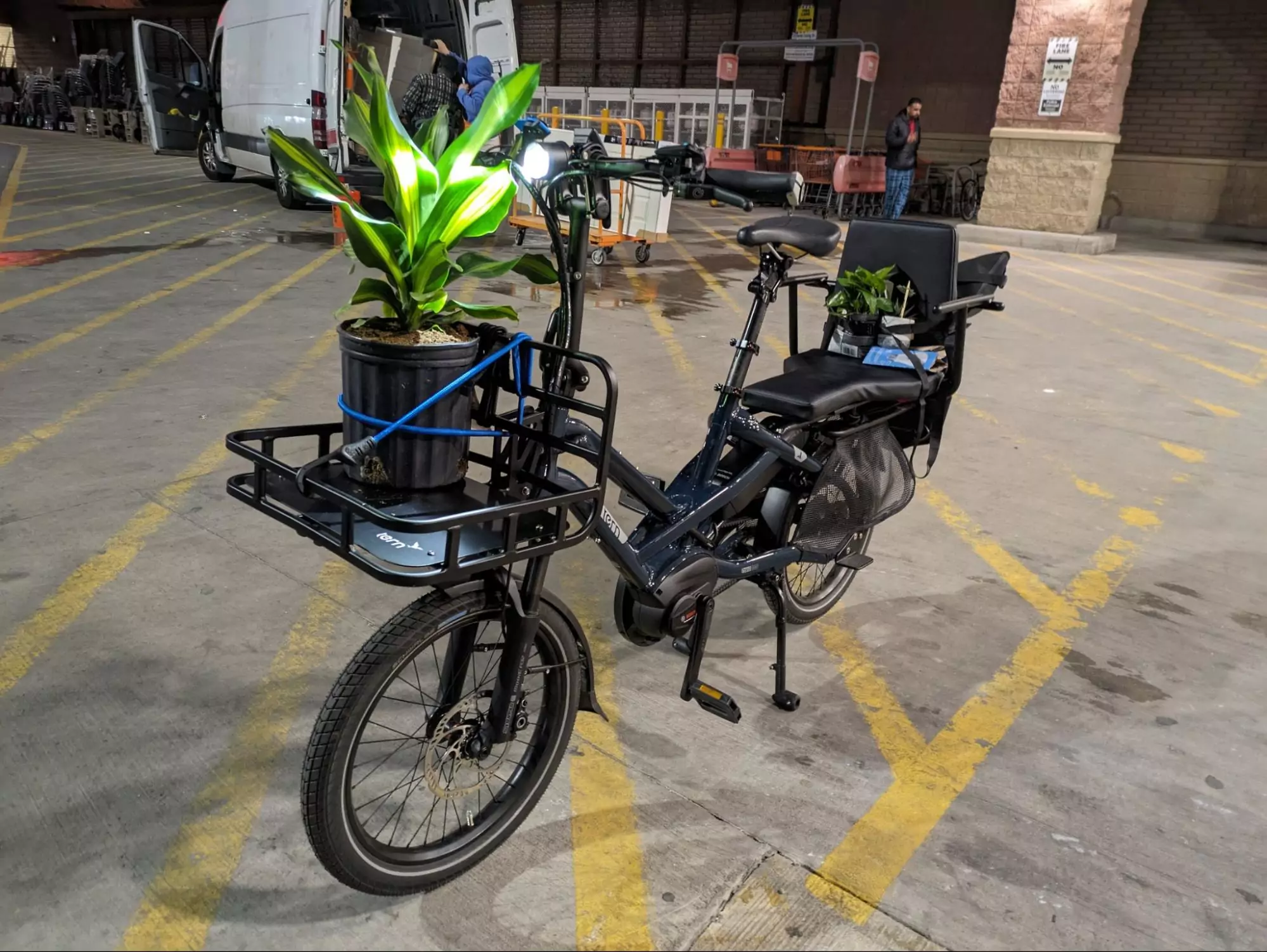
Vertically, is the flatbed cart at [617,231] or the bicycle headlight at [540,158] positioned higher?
the bicycle headlight at [540,158]

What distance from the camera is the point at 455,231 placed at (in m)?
1.56

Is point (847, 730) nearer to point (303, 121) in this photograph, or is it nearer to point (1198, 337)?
point (1198, 337)

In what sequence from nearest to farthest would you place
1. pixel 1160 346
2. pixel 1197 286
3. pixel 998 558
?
pixel 998 558 → pixel 1160 346 → pixel 1197 286

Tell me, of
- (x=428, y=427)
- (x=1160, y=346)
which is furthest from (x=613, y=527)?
(x=1160, y=346)

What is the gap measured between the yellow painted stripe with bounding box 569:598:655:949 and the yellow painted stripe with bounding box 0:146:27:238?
29.1ft

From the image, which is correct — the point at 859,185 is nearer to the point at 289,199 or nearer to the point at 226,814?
the point at 289,199

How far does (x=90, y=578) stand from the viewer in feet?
9.30

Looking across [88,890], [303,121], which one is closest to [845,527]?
[88,890]

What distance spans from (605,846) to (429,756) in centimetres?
43

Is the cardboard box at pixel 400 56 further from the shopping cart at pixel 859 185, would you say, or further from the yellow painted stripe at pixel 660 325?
the shopping cart at pixel 859 185

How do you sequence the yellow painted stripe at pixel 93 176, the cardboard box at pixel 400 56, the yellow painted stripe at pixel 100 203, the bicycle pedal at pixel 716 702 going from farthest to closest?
1. the yellow painted stripe at pixel 93 176
2. the cardboard box at pixel 400 56
3. the yellow painted stripe at pixel 100 203
4. the bicycle pedal at pixel 716 702

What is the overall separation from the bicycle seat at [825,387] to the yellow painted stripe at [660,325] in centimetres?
270

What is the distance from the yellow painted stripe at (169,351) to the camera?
3811mm

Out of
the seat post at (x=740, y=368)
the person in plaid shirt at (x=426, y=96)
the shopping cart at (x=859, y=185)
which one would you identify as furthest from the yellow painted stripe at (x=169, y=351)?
the shopping cart at (x=859, y=185)
